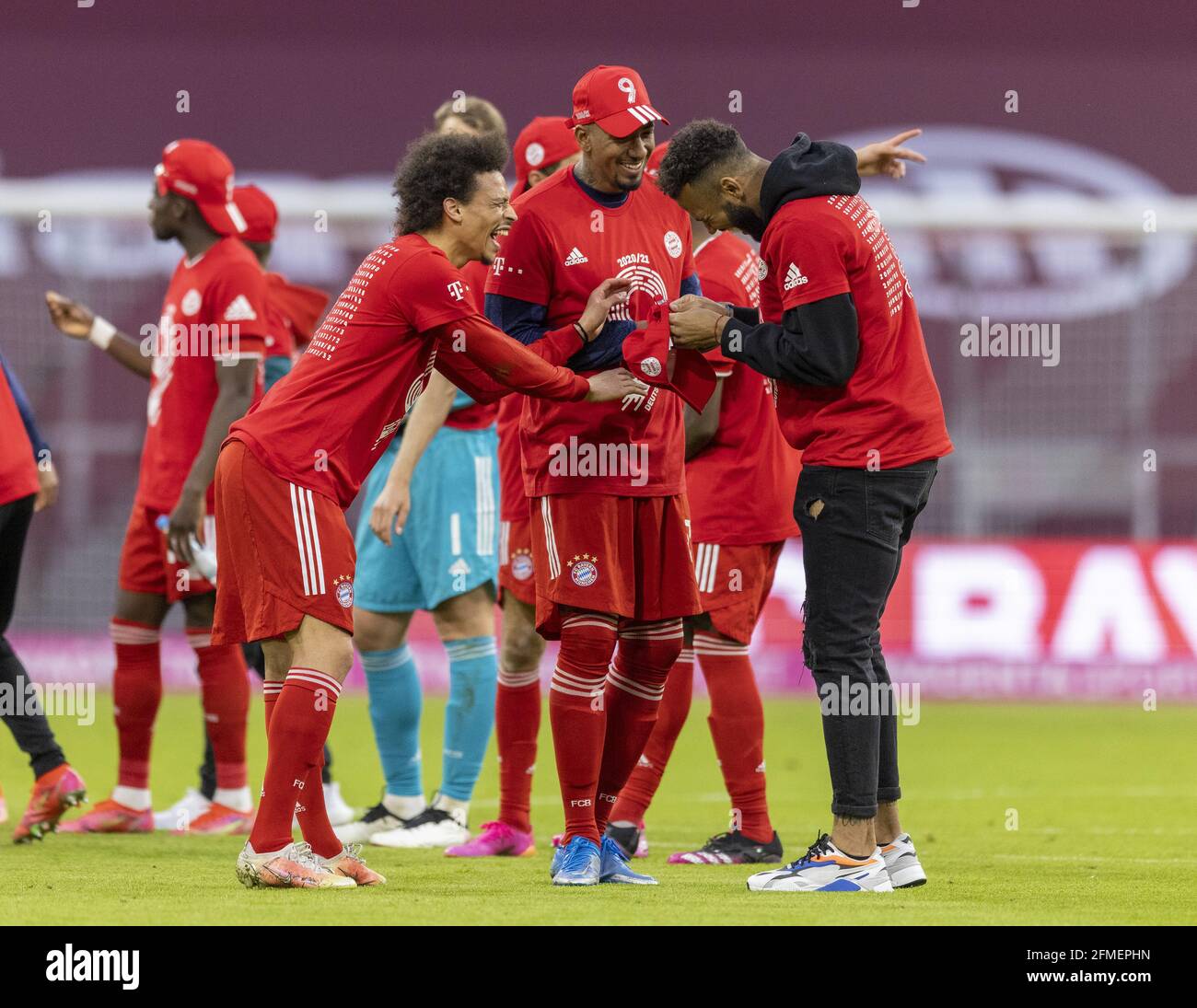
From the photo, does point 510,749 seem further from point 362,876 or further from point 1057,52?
point 1057,52

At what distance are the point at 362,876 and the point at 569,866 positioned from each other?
2.00 feet

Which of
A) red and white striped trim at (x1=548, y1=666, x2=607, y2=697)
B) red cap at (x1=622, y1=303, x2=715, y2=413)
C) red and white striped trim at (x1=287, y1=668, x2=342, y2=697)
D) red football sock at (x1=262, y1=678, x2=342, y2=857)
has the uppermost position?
red cap at (x1=622, y1=303, x2=715, y2=413)

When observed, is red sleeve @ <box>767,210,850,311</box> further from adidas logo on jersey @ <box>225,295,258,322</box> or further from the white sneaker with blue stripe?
adidas logo on jersey @ <box>225,295,258,322</box>

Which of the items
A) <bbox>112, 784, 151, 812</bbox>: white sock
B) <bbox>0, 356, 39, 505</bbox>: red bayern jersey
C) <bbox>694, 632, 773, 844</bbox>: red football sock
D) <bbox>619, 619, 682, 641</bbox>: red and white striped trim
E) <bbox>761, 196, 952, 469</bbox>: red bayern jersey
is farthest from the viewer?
<bbox>112, 784, 151, 812</bbox>: white sock

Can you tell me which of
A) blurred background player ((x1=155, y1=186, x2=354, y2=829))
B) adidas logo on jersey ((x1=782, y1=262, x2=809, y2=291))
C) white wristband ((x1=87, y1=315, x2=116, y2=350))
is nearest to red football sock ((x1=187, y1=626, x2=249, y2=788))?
blurred background player ((x1=155, y1=186, x2=354, y2=829))

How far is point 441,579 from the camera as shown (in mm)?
6816

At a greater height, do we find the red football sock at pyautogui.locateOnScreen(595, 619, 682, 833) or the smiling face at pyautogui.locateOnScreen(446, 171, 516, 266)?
the smiling face at pyautogui.locateOnScreen(446, 171, 516, 266)

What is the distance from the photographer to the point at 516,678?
633 cm

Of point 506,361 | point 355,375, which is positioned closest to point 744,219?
point 506,361

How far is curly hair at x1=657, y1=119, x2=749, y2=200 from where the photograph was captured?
527 centimetres

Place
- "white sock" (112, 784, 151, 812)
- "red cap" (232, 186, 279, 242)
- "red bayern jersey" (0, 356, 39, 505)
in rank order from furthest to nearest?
"red cap" (232, 186, 279, 242)
"white sock" (112, 784, 151, 812)
"red bayern jersey" (0, 356, 39, 505)

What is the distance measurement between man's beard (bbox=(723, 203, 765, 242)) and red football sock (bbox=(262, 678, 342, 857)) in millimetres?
1957

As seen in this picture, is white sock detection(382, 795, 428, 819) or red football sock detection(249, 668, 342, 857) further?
white sock detection(382, 795, 428, 819)

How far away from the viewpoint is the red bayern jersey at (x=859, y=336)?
498 centimetres
